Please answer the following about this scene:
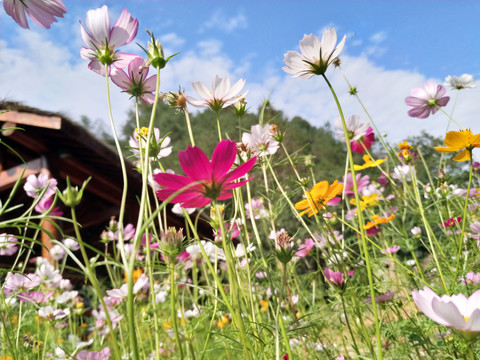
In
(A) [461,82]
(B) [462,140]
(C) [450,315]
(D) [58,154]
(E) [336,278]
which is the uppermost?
(D) [58,154]

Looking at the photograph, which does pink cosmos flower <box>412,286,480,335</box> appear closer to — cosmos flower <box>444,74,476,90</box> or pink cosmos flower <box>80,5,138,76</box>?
pink cosmos flower <box>80,5,138,76</box>

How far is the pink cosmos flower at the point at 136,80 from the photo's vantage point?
0.49m

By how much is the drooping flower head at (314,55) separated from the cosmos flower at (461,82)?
1116 mm

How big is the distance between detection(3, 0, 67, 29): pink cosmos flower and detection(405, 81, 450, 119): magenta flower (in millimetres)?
922

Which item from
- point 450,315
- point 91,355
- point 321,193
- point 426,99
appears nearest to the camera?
point 450,315

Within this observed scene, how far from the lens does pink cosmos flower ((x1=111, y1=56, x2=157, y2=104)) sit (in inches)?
19.2

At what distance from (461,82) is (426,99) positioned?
1.56 feet

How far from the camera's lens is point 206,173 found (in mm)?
385

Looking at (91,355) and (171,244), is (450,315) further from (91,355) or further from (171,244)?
(91,355)

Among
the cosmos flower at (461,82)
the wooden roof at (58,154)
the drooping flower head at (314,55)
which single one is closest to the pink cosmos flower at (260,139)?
the drooping flower head at (314,55)

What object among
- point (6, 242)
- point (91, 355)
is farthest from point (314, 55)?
point (91, 355)

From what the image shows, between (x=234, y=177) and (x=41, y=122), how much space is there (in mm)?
2620

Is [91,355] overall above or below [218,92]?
below

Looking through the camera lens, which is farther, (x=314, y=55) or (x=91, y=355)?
(x=91, y=355)
